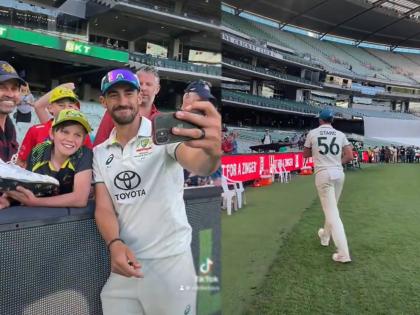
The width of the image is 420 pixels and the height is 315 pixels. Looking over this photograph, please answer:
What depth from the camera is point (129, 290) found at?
753mm

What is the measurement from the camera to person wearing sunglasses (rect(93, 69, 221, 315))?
708mm

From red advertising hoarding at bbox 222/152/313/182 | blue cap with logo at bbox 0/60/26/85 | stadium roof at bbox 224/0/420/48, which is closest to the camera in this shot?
blue cap with logo at bbox 0/60/26/85

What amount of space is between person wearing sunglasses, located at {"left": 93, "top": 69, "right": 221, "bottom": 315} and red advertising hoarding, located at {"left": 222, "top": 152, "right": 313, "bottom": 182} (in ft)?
7.86

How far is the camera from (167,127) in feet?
1.59

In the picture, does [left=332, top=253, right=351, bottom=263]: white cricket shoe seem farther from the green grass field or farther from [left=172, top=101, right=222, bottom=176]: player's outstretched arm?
[left=172, top=101, right=222, bottom=176]: player's outstretched arm

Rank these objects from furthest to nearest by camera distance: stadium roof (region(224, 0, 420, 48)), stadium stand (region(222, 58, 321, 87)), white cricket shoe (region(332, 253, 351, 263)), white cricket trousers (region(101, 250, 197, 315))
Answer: white cricket shoe (region(332, 253, 351, 263))
stadium roof (region(224, 0, 420, 48))
stadium stand (region(222, 58, 321, 87))
white cricket trousers (region(101, 250, 197, 315))

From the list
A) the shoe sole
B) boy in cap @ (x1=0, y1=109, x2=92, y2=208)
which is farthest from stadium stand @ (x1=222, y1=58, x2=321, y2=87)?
the shoe sole

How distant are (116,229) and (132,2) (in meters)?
0.49

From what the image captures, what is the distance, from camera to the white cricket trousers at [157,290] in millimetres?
743

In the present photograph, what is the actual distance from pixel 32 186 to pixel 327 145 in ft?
6.16

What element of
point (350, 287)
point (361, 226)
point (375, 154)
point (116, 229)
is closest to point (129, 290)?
point (116, 229)

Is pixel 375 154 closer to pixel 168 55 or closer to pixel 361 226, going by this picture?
pixel 361 226

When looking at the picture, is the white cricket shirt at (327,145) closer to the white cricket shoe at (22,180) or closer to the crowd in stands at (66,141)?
the crowd in stands at (66,141)

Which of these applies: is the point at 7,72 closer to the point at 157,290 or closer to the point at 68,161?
the point at 68,161
